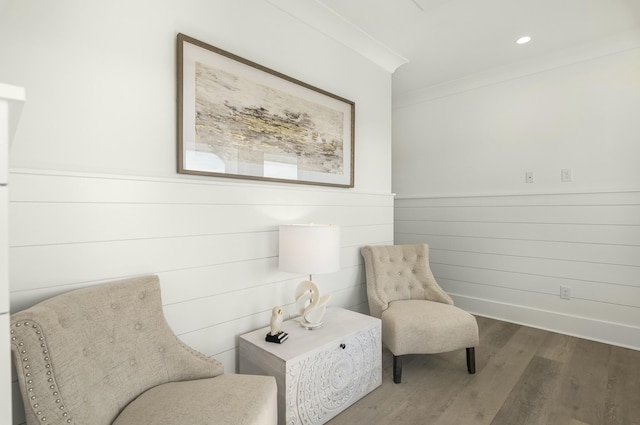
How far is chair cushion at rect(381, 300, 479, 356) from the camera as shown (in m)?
2.06

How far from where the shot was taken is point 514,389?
199cm

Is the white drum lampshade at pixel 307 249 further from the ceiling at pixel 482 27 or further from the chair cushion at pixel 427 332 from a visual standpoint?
the ceiling at pixel 482 27

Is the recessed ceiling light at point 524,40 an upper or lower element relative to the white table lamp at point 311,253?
upper

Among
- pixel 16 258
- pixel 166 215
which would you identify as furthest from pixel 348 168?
pixel 16 258

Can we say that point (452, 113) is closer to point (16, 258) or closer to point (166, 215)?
point (166, 215)

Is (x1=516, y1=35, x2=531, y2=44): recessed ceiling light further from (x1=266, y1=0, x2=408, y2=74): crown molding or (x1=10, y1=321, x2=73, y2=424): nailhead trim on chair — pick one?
(x1=10, y1=321, x2=73, y2=424): nailhead trim on chair

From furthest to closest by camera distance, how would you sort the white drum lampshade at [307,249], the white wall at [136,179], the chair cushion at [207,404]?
1. the white drum lampshade at [307,249]
2. the white wall at [136,179]
3. the chair cushion at [207,404]

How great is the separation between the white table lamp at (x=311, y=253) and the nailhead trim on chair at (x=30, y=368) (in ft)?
3.52

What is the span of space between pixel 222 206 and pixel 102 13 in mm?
997

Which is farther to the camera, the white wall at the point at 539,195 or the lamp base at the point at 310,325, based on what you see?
the white wall at the point at 539,195

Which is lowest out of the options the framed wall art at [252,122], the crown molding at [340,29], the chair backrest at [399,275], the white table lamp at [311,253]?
the chair backrest at [399,275]

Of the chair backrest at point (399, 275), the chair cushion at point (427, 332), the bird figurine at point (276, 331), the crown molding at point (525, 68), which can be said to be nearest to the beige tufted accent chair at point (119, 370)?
the bird figurine at point (276, 331)

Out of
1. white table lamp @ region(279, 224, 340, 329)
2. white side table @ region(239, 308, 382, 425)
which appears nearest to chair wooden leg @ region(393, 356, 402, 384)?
white side table @ region(239, 308, 382, 425)

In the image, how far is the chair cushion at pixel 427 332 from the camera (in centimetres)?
206
